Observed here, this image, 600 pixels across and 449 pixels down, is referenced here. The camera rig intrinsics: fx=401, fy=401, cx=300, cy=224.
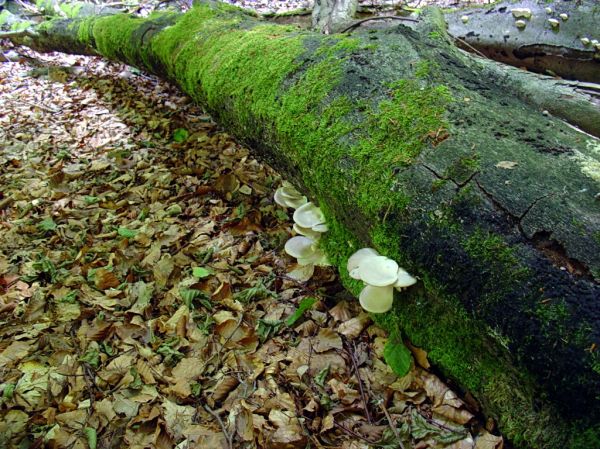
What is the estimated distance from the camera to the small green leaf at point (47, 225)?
12.8ft

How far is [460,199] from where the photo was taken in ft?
5.51

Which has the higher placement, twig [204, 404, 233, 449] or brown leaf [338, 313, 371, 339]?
brown leaf [338, 313, 371, 339]

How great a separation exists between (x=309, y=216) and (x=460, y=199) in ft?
3.68

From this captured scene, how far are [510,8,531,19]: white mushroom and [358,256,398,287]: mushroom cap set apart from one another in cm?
396

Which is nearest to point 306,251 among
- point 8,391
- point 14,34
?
point 8,391

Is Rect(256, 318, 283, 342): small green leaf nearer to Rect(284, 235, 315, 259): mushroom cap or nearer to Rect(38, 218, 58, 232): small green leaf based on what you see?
Rect(284, 235, 315, 259): mushroom cap

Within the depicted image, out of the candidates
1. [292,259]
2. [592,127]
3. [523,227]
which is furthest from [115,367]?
[592,127]

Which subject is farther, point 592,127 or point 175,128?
point 175,128

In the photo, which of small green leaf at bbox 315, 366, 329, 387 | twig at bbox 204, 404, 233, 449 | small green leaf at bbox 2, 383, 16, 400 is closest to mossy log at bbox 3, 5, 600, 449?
small green leaf at bbox 315, 366, 329, 387

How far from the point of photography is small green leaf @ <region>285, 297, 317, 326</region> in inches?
105

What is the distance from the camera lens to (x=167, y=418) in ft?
7.23

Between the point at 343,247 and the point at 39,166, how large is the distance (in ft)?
15.1

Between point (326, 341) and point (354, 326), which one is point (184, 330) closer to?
point (326, 341)

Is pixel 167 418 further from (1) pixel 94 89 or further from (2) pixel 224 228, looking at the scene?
(1) pixel 94 89
